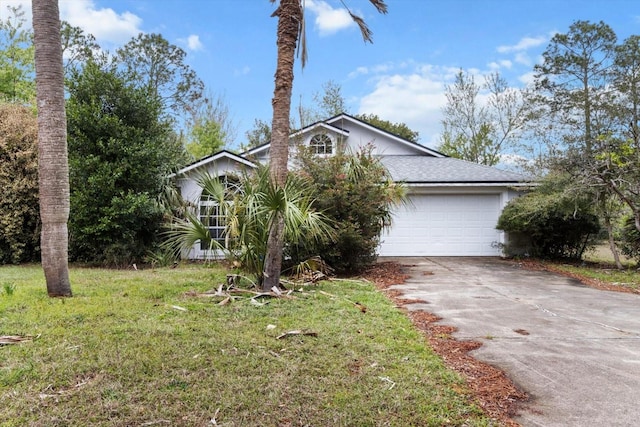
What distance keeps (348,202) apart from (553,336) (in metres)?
5.38

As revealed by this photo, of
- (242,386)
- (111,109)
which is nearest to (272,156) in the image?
(242,386)

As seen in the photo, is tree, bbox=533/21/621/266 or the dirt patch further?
tree, bbox=533/21/621/266

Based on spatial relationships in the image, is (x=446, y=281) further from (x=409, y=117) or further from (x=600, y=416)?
(x=409, y=117)

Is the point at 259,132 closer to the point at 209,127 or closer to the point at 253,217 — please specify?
the point at 209,127

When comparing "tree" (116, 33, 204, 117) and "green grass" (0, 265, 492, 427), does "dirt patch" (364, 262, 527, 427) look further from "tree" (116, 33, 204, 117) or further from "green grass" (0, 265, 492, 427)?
"tree" (116, 33, 204, 117)

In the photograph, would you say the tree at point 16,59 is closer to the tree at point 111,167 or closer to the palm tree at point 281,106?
the tree at point 111,167

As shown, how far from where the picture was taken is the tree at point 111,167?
11125 millimetres

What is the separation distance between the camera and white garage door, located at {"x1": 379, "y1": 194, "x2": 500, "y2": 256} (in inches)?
573

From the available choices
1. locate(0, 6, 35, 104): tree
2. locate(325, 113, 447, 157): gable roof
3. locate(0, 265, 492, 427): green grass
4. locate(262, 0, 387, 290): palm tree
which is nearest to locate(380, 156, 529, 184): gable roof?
locate(325, 113, 447, 157): gable roof

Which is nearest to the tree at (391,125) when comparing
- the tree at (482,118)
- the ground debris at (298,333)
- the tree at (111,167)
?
the tree at (482,118)

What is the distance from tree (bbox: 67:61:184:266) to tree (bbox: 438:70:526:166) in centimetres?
2109

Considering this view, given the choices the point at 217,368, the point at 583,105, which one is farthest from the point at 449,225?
the point at 217,368

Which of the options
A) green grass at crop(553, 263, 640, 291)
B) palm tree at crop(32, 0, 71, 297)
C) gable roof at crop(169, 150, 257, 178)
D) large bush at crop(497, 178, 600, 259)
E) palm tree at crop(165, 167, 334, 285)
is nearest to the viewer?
palm tree at crop(32, 0, 71, 297)

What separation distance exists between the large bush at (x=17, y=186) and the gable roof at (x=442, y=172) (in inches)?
428
